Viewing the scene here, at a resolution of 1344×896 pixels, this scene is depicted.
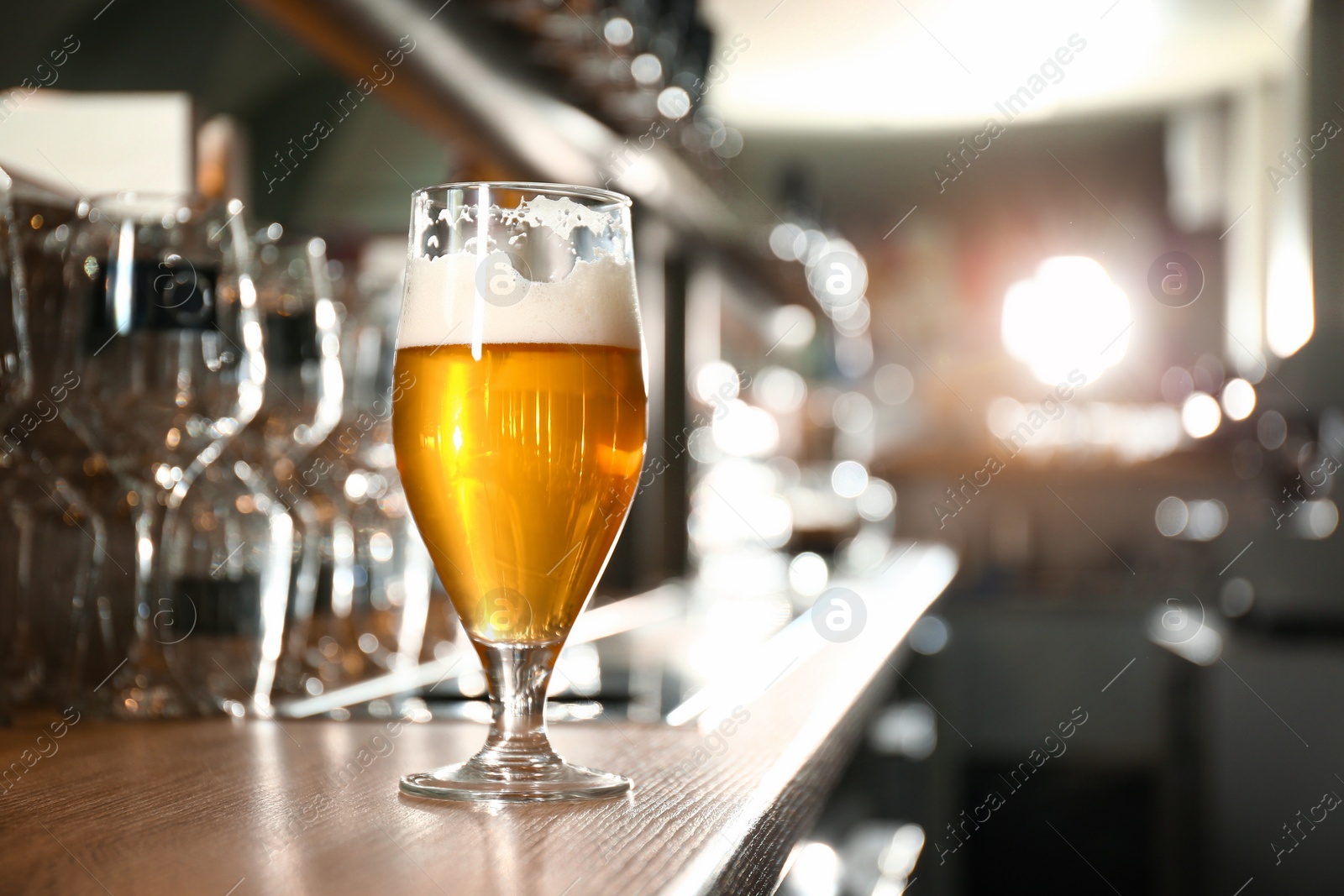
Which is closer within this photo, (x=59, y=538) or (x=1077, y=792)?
(x=59, y=538)

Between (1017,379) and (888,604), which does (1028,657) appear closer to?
(888,604)

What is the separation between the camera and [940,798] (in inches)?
135

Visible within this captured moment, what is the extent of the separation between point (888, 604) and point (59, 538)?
136cm

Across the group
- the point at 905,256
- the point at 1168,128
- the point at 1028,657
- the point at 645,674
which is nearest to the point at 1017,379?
the point at 905,256

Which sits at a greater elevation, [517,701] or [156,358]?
[156,358]

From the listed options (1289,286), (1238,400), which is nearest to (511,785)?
(1238,400)

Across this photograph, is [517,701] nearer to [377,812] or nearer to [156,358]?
[377,812]

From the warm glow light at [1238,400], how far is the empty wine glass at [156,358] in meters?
5.35

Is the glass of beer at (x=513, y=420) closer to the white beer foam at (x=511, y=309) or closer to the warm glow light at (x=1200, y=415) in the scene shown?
the white beer foam at (x=511, y=309)

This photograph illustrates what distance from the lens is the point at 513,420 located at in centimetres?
68

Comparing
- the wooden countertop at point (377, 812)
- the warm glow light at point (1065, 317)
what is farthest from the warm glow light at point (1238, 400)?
the wooden countertop at point (377, 812)

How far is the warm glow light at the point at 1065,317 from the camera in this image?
303 inches

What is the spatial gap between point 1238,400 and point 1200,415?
Result: 1.40 feet

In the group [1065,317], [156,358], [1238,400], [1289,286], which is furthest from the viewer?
[1065,317]
